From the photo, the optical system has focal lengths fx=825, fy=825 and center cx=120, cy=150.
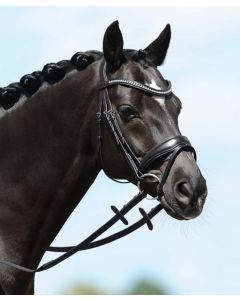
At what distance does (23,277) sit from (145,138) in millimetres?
2016

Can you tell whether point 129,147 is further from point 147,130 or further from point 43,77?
point 43,77

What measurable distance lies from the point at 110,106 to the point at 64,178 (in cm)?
95

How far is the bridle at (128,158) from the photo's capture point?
28.0 ft

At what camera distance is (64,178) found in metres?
9.14

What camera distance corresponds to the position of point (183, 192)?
8383 mm

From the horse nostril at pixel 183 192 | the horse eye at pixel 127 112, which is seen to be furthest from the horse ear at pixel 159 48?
the horse nostril at pixel 183 192

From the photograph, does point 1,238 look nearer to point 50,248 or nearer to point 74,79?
point 50,248

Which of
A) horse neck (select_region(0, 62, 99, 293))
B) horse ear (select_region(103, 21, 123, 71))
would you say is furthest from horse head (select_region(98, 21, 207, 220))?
horse neck (select_region(0, 62, 99, 293))

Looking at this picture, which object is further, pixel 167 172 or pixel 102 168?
pixel 102 168

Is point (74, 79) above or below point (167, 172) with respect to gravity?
above

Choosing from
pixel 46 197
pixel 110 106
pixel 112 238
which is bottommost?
pixel 112 238

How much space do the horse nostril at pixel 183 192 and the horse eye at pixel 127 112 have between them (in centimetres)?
94

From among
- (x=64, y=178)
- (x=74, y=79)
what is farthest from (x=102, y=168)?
(x=74, y=79)

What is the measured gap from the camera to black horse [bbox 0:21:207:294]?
877 centimetres
